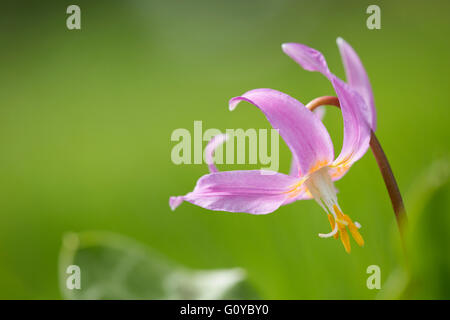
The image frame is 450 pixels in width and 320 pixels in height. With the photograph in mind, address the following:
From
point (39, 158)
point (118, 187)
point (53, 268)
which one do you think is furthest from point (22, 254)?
point (39, 158)

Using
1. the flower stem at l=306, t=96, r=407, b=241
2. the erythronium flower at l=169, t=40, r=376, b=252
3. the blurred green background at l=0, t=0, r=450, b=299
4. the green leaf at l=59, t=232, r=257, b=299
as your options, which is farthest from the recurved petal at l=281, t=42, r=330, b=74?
the green leaf at l=59, t=232, r=257, b=299

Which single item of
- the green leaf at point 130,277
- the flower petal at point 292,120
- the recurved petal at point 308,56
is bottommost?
the green leaf at point 130,277

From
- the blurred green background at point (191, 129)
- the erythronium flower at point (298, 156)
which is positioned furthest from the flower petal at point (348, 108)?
the blurred green background at point (191, 129)

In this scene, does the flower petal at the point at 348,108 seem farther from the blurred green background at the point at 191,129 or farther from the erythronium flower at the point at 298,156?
the blurred green background at the point at 191,129

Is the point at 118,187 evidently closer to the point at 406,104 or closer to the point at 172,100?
the point at 172,100

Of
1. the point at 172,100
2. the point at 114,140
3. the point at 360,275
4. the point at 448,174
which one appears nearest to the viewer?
the point at 448,174

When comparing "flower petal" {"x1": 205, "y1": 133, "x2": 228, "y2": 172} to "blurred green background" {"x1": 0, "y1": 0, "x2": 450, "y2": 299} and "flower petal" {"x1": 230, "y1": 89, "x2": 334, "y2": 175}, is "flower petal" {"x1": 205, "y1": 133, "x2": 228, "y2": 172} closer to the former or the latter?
"flower petal" {"x1": 230, "y1": 89, "x2": 334, "y2": 175}
